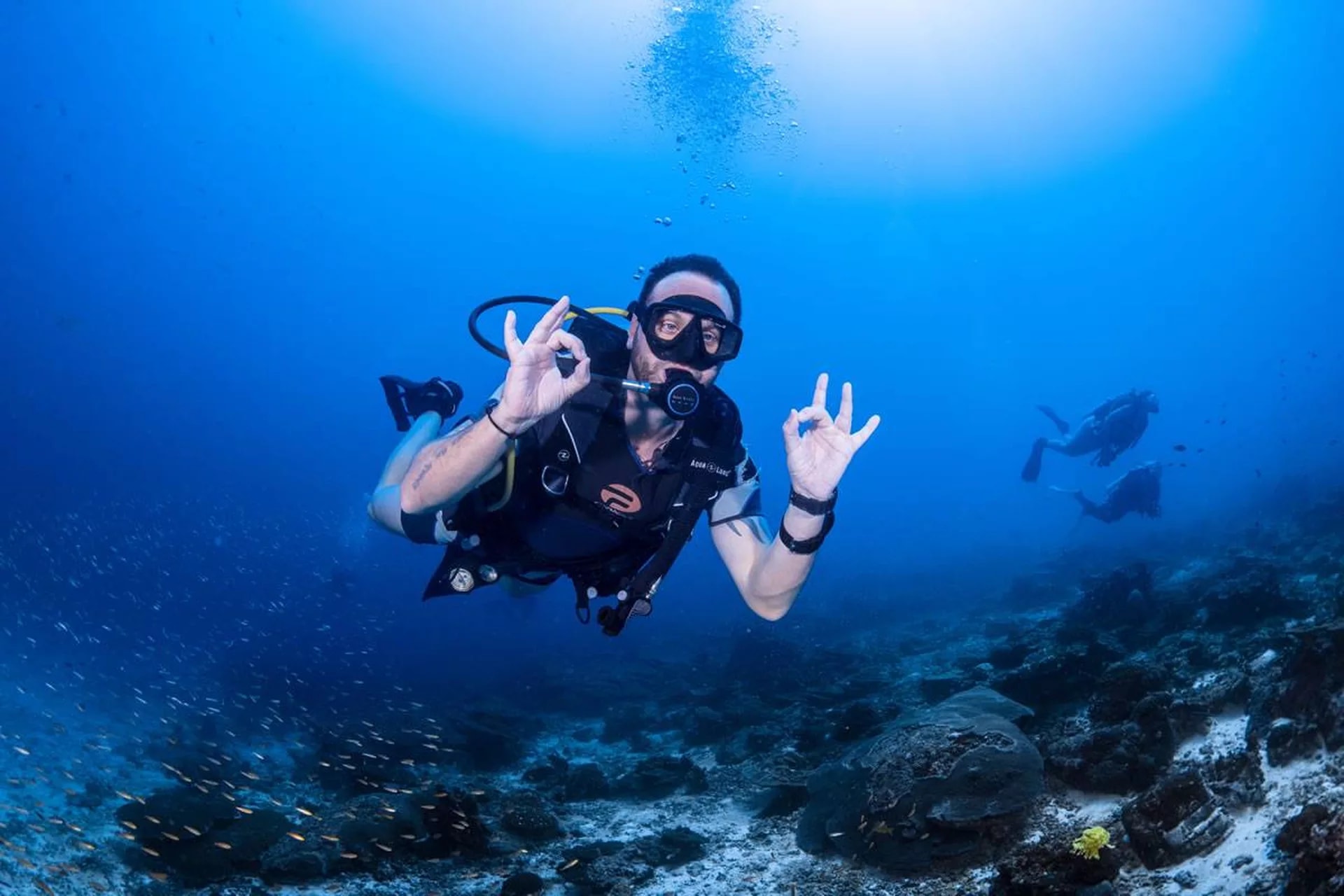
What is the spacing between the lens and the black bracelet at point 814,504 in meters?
4.48

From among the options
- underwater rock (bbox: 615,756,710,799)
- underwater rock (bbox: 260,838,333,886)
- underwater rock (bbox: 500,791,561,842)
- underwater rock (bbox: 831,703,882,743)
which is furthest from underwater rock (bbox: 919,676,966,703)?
underwater rock (bbox: 260,838,333,886)

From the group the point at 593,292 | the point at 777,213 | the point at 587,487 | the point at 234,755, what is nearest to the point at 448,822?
the point at 587,487

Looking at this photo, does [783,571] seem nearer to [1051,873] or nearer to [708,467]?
[708,467]

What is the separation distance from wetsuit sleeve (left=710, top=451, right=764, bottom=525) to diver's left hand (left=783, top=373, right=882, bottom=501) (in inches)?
41.9

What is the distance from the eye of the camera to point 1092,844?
11.0 feet

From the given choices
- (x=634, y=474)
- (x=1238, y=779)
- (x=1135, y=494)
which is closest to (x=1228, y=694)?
(x=1238, y=779)

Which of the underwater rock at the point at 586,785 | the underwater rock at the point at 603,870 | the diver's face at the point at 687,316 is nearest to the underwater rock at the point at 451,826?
the underwater rock at the point at 603,870

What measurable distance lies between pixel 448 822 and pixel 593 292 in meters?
101

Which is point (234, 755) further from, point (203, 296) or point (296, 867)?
point (203, 296)

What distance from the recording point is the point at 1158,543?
25828mm

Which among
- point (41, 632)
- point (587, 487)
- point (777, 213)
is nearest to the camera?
point (587, 487)

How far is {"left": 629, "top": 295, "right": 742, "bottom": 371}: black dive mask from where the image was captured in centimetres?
471

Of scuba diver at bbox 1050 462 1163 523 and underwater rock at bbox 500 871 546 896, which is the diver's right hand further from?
scuba diver at bbox 1050 462 1163 523

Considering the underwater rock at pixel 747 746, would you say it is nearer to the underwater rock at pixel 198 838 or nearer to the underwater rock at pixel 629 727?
the underwater rock at pixel 629 727
